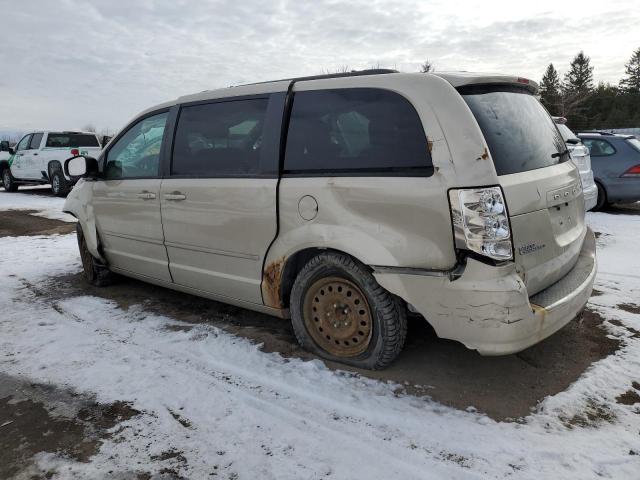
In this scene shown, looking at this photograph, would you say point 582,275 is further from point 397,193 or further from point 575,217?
point 397,193

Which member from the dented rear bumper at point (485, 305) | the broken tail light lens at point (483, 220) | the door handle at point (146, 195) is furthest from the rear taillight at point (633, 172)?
the door handle at point (146, 195)

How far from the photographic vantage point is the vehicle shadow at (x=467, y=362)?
2.82 m

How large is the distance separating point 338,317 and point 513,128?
160cm

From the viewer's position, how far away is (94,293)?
4.97 meters

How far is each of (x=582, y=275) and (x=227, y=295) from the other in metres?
2.51

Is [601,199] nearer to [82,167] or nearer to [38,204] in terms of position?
[82,167]

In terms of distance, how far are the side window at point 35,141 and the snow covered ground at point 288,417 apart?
13309 millimetres

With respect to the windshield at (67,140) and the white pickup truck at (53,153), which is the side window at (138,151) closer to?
the white pickup truck at (53,153)

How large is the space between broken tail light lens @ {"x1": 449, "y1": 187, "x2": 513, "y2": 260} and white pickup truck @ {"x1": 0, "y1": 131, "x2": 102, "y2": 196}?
45.7 ft

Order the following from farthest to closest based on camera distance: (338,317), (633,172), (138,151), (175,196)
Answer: (633,172), (138,151), (175,196), (338,317)

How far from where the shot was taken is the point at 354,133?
3000 millimetres

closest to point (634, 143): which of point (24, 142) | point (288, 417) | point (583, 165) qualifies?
point (583, 165)

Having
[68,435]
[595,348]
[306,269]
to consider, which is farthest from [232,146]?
[595,348]

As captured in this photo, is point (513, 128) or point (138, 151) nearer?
point (513, 128)
